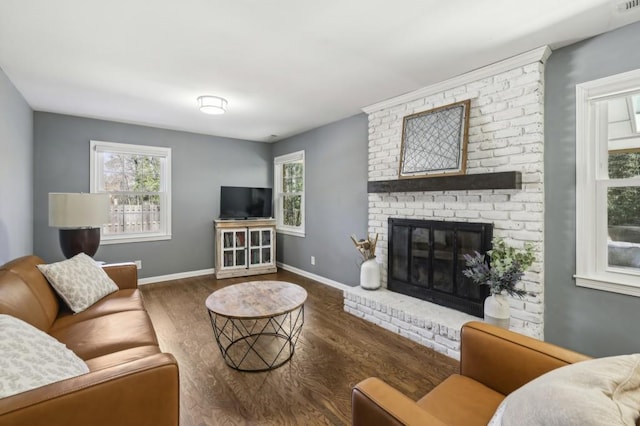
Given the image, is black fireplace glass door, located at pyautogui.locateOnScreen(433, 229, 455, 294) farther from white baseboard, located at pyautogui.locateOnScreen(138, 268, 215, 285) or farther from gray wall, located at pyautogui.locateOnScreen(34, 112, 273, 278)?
white baseboard, located at pyautogui.locateOnScreen(138, 268, 215, 285)

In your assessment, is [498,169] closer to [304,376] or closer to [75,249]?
[304,376]

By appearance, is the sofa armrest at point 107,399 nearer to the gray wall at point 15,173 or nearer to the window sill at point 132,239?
the gray wall at point 15,173

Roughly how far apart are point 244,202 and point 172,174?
1.22m

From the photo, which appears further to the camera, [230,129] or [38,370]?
[230,129]

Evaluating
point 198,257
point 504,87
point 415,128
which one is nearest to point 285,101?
point 415,128

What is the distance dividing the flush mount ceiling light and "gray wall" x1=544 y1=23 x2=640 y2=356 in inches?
122

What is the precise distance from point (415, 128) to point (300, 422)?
2814 mm

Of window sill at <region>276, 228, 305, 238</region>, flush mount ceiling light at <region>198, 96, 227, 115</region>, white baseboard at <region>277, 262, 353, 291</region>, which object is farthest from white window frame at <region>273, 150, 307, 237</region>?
flush mount ceiling light at <region>198, 96, 227, 115</region>

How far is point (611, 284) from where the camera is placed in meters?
2.08

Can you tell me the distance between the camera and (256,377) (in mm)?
2125

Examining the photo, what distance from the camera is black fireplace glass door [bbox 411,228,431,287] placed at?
10.2ft

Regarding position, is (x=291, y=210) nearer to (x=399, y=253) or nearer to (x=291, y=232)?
(x=291, y=232)

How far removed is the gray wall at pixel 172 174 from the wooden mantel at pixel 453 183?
2904mm

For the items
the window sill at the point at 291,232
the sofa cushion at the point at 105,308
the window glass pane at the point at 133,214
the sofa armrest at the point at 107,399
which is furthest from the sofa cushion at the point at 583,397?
the window glass pane at the point at 133,214
